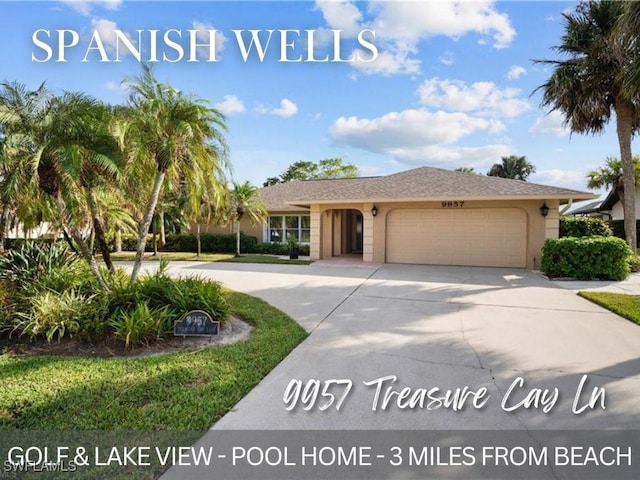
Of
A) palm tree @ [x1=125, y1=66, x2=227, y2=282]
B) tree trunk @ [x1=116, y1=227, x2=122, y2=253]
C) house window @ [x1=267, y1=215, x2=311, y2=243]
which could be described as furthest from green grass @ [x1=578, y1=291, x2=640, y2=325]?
house window @ [x1=267, y1=215, x2=311, y2=243]

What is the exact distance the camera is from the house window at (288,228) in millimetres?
19516

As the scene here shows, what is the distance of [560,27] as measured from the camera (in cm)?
1237

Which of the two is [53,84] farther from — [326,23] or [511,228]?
[511,228]

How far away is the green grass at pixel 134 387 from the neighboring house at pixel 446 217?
34.6 ft

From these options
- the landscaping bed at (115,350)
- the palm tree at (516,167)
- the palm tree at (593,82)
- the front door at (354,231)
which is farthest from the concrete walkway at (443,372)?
the palm tree at (516,167)

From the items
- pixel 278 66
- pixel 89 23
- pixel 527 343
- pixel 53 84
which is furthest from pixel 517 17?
pixel 53 84

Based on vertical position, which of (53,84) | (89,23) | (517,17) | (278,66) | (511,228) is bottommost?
(511,228)

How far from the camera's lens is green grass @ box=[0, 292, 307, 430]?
3004 mm

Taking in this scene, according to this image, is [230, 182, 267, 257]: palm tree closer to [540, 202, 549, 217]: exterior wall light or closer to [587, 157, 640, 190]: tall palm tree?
[540, 202, 549, 217]: exterior wall light

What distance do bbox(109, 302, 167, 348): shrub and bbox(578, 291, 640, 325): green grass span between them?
8.16m

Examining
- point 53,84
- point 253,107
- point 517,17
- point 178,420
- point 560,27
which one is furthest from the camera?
point 560,27

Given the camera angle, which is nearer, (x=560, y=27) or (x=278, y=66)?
(x=278, y=66)

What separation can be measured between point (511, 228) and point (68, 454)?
14512 millimetres

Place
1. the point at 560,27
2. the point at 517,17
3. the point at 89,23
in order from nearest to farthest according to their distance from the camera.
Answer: the point at 89,23
the point at 517,17
the point at 560,27
